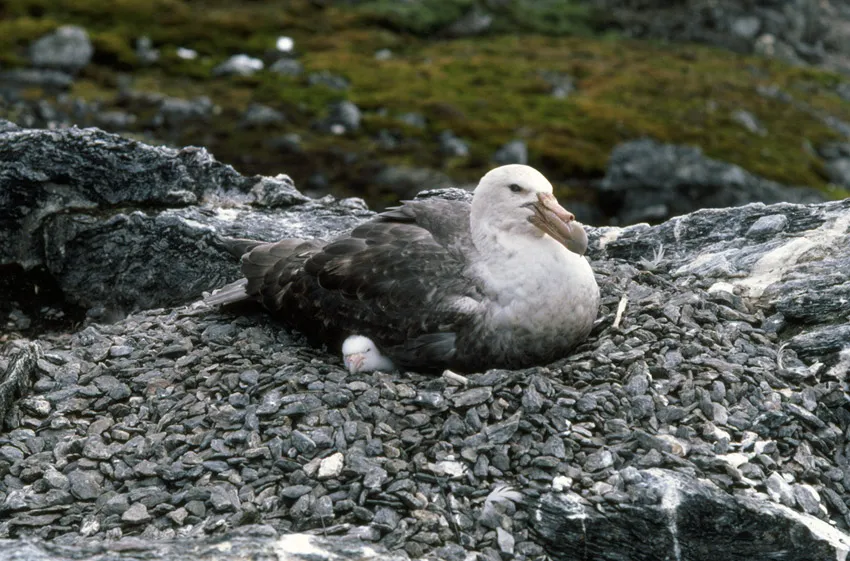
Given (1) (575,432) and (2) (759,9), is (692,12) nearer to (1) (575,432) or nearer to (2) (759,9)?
(2) (759,9)

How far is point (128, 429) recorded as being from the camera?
960cm

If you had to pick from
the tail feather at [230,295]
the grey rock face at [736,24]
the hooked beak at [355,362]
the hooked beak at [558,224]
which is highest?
the hooked beak at [558,224]

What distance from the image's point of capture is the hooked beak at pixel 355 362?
1023 centimetres

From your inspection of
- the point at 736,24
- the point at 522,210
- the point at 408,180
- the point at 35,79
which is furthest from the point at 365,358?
the point at 736,24

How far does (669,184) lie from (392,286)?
110ft

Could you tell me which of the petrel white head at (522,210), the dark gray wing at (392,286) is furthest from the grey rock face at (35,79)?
the petrel white head at (522,210)

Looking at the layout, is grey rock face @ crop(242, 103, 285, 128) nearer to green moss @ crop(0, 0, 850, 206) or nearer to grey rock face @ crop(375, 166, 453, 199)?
green moss @ crop(0, 0, 850, 206)

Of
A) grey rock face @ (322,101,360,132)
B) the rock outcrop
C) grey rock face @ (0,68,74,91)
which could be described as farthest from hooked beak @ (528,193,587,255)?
grey rock face @ (0,68,74,91)

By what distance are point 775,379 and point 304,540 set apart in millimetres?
4764

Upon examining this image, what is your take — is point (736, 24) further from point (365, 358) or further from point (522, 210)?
point (365, 358)

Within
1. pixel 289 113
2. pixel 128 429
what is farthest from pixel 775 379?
pixel 289 113

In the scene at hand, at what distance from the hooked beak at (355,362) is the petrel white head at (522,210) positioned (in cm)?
168

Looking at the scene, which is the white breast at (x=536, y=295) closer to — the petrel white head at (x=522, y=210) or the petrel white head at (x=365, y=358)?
the petrel white head at (x=522, y=210)

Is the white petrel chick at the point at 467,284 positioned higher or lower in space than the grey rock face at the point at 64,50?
higher
